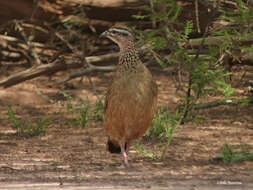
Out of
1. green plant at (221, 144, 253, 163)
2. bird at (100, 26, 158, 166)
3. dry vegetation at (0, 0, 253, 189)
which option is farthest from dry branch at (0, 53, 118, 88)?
green plant at (221, 144, 253, 163)

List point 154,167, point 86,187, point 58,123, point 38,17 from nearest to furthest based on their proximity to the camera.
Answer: point 86,187 → point 154,167 → point 58,123 → point 38,17

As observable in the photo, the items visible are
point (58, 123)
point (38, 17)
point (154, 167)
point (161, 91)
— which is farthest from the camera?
point (38, 17)

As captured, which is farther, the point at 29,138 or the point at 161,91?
the point at 161,91

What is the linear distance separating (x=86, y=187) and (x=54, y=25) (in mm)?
7661

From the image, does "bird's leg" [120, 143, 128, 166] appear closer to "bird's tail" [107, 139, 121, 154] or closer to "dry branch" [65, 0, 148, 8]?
"bird's tail" [107, 139, 121, 154]

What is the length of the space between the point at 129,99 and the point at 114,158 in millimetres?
1015

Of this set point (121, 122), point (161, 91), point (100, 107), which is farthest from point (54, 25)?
point (121, 122)

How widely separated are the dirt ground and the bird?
39 centimetres

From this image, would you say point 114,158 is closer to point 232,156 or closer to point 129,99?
point 129,99

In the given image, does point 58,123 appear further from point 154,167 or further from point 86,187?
point 86,187

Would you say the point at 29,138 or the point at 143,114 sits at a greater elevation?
the point at 143,114

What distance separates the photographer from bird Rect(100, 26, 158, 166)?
5238 mm

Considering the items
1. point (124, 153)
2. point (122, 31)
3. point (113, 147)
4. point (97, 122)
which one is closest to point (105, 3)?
point (97, 122)

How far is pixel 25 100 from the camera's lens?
10383 millimetres
